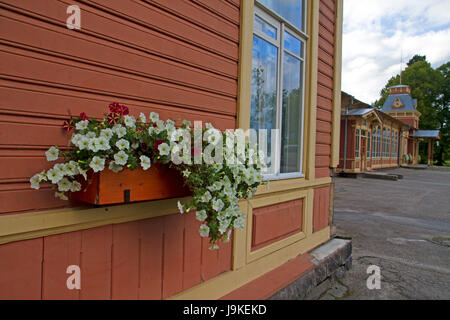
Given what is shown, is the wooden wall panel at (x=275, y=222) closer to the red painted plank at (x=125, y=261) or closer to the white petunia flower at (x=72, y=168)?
the red painted plank at (x=125, y=261)

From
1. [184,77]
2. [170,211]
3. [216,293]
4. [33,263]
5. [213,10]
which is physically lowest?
[216,293]

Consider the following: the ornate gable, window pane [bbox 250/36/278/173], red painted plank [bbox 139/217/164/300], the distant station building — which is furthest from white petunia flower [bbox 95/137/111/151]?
the ornate gable

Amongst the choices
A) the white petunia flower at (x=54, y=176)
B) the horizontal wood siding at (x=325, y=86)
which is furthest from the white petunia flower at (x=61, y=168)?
the horizontal wood siding at (x=325, y=86)

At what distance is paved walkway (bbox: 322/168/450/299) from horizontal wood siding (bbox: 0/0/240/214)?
259cm

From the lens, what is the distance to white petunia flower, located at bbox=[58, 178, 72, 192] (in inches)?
48.8

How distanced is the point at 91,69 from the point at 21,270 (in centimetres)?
91

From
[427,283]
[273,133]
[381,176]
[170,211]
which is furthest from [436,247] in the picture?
[381,176]

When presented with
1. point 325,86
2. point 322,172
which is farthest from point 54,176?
point 325,86

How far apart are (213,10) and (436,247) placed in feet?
15.9

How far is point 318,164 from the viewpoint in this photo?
3510mm

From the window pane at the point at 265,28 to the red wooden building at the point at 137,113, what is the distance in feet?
0.05

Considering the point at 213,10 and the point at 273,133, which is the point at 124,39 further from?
the point at 273,133

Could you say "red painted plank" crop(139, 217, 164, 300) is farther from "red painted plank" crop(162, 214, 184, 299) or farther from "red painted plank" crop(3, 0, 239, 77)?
"red painted plank" crop(3, 0, 239, 77)
